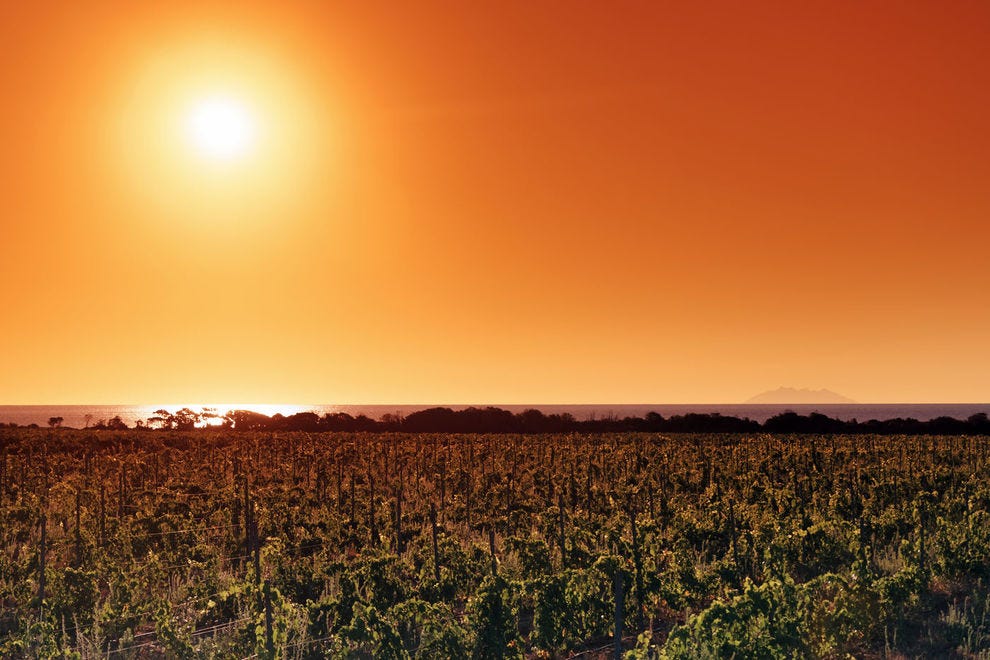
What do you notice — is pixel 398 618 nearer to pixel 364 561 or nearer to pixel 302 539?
pixel 364 561

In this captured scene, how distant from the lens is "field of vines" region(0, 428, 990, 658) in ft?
32.9

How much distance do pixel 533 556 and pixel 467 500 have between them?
7.74 metres

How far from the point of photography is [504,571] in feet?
47.0

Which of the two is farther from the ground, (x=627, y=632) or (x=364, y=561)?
(x=364, y=561)

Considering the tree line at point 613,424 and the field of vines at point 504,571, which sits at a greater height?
the tree line at point 613,424

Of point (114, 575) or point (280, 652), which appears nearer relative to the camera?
point (280, 652)

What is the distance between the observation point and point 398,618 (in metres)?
10.3

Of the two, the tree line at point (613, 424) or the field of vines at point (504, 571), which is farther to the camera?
the tree line at point (613, 424)

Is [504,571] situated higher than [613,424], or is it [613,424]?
[613,424]

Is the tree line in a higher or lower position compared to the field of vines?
higher

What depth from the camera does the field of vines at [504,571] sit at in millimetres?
10039

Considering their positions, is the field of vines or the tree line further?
the tree line

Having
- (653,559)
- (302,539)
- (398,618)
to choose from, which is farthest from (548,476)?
(398,618)

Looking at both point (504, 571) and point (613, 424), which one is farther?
point (613, 424)
